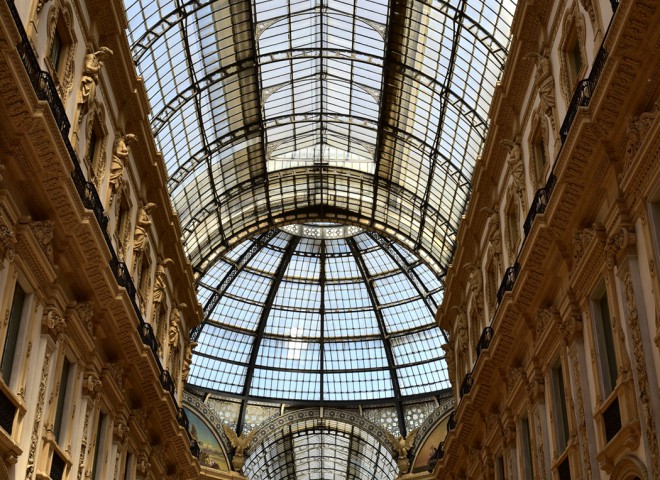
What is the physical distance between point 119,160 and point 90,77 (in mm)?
3762

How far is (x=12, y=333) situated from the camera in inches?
773

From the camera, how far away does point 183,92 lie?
40469 millimetres

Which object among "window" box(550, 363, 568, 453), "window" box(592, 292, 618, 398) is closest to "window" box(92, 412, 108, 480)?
"window" box(550, 363, 568, 453)

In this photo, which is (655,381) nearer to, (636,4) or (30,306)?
(636,4)

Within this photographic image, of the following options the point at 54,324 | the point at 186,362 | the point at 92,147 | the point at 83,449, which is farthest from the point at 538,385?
the point at 186,362

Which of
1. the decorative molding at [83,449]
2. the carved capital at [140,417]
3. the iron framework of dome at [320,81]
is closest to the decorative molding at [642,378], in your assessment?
the decorative molding at [83,449]

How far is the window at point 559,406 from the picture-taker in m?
22.9

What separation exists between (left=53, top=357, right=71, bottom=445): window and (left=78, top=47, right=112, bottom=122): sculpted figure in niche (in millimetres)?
6231

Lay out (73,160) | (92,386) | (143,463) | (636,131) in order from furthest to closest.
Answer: (143,463), (92,386), (73,160), (636,131)

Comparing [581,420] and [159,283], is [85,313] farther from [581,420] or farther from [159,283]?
[581,420]

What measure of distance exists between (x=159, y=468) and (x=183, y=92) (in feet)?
50.9

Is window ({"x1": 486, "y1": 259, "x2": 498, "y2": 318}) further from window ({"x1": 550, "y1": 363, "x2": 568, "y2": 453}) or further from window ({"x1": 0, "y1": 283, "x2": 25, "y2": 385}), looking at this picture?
window ({"x1": 0, "y1": 283, "x2": 25, "y2": 385})

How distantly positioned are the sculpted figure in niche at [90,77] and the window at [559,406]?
13403mm

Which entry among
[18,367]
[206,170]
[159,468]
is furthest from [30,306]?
[206,170]
